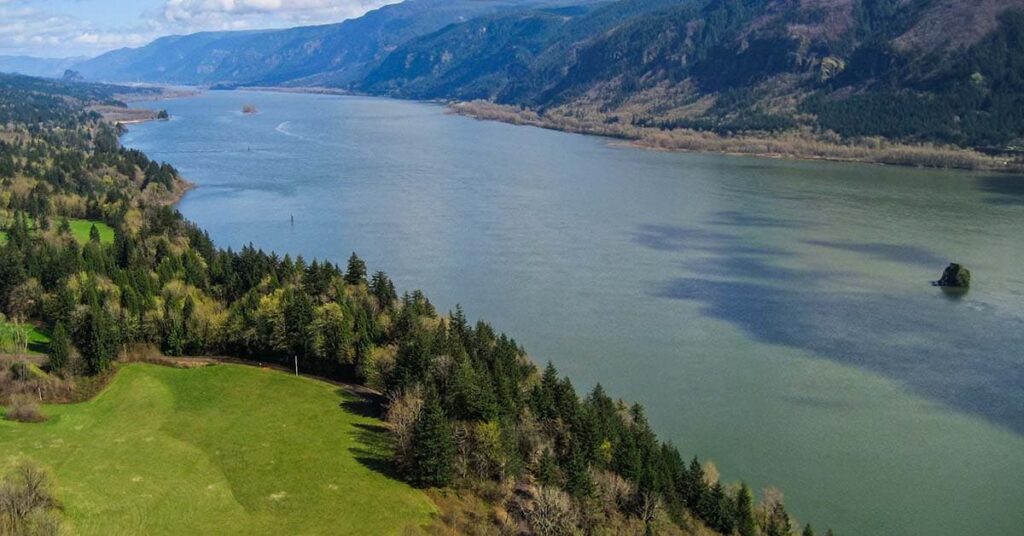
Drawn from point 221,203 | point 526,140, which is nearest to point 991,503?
point 221,203

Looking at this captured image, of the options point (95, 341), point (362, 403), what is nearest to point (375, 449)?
point (362, 403)

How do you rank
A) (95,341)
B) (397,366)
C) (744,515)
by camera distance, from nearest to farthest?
1. (744,515)
2. (397,366)
3. (95,341)

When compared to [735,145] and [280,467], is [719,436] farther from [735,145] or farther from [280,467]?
[735,145]

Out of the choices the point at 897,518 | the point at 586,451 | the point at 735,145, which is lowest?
the point at 897,518

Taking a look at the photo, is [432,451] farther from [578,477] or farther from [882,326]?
[882,326]

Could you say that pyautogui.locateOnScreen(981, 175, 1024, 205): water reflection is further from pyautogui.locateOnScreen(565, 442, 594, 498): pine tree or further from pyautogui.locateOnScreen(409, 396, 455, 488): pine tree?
pyautogui.locateOnScreen(409, 396, 455, 488): pine tree

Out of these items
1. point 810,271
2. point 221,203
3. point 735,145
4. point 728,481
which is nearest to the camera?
point 728,481

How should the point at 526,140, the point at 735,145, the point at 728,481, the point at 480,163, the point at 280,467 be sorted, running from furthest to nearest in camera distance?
the point at 526,140, the point at 735,145, the point at 480,163, the point at 728,481, the point at 280,467

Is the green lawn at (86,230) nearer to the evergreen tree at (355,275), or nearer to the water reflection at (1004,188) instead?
the evergreen tree at (355,275)
